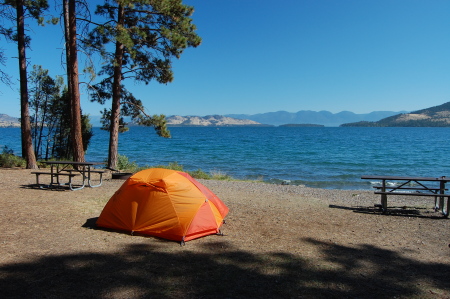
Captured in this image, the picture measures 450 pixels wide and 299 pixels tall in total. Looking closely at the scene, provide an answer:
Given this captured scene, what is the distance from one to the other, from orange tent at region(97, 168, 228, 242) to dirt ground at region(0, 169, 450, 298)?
0.26m

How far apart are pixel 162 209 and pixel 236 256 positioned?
1.89m

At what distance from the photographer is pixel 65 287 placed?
169 inches

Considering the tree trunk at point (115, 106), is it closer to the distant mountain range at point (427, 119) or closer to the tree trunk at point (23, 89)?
the tree trunk at point (23, 89)

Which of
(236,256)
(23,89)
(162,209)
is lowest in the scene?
(236,256)

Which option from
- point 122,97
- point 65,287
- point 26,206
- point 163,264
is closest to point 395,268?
point 163,264

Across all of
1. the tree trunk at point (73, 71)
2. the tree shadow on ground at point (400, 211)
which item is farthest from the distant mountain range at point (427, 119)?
the tree trunk at point (73, 71)

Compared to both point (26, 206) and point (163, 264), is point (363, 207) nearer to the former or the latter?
point (163, 264)

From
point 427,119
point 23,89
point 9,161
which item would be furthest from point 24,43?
point 427,119

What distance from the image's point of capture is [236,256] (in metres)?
5.72

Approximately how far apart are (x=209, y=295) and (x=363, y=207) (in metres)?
7.81

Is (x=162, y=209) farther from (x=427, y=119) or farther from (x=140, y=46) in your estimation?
(x=427, y=119)

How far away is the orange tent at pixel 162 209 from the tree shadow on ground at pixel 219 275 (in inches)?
21.9

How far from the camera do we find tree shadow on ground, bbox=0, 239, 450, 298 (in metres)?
4.27

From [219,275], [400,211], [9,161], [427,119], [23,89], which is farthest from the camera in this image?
[427,119]
